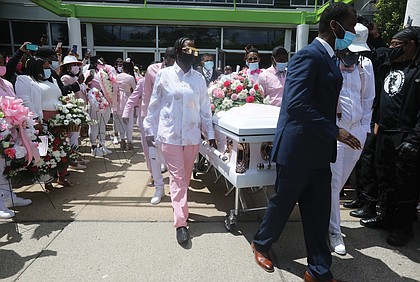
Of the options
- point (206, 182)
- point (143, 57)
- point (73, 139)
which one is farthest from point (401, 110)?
point (143, 57)

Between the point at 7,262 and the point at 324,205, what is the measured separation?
8.74ft

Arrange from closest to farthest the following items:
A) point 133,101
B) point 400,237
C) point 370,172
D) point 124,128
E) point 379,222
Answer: point 400,237 → point 379,222 → point 370,172 → point 133,101 → point 124,128

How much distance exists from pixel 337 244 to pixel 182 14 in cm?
1087

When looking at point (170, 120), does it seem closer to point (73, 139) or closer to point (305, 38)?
point (73, 139)

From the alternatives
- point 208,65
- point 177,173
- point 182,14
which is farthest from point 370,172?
point 182,14

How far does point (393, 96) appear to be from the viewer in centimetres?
317

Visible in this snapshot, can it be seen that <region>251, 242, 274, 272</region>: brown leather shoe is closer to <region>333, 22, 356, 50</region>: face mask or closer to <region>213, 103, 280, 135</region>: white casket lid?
<region>213, 103, 280, 135</region>: white casket lid

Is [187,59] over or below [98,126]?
over

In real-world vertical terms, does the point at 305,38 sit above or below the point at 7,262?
above

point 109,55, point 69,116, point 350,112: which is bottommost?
point 69,116

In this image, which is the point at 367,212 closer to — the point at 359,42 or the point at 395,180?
the point at 395,180

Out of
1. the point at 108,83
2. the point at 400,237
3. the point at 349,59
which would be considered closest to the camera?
the point at 349,59

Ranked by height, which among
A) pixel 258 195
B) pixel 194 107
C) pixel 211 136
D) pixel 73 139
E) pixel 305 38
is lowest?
pixel 258 195

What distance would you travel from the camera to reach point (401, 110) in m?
3.05
